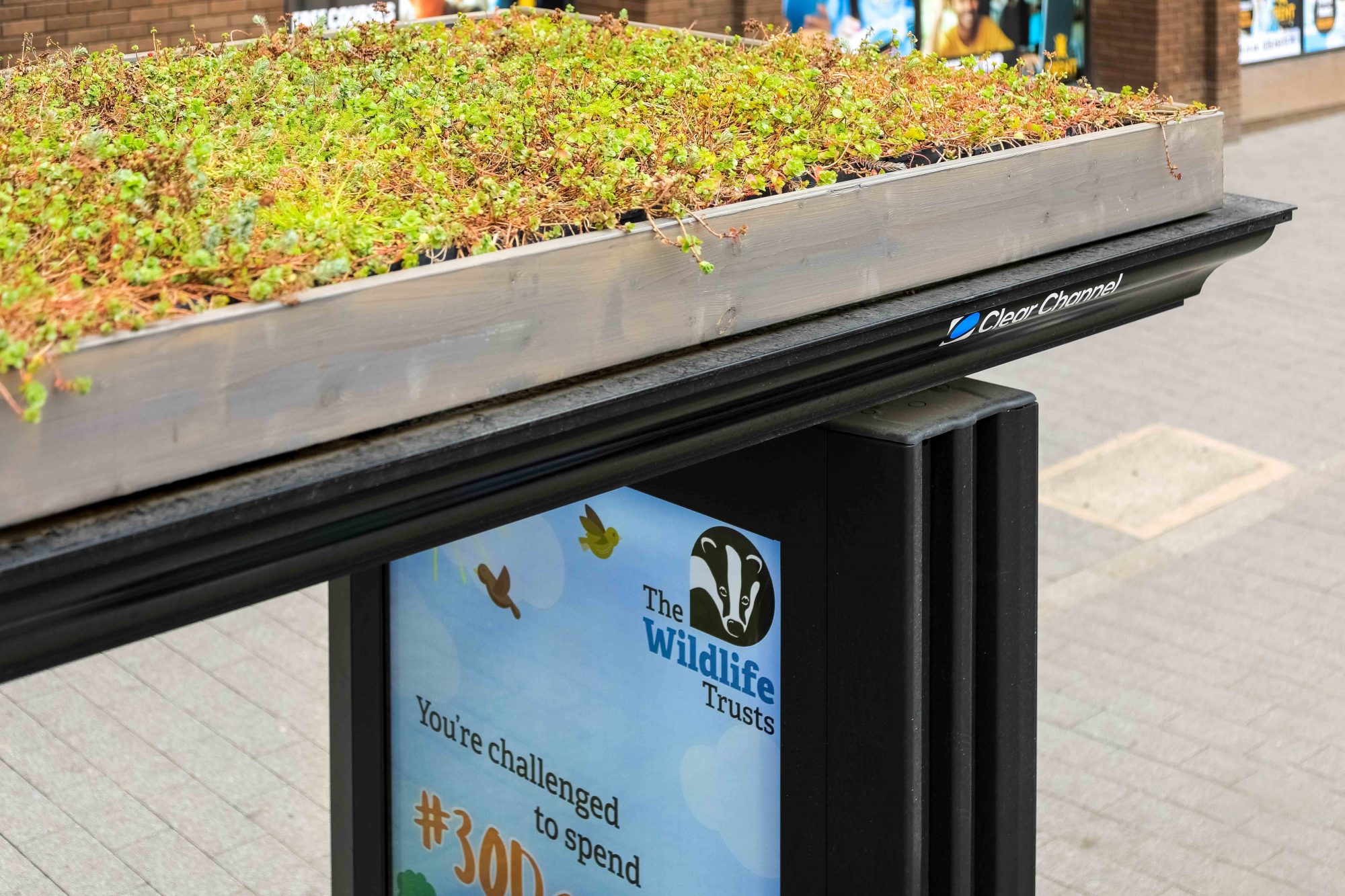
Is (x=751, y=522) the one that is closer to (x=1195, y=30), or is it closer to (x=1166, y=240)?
(x=1166, y=240)

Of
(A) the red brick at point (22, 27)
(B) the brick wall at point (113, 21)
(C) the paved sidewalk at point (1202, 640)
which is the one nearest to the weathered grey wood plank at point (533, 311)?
(C) the paved sidewalk at point (1202, 640)

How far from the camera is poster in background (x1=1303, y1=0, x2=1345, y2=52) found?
1711 centimetres

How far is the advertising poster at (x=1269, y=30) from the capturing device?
16391mm

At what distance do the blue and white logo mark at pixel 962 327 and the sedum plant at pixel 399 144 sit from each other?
324mm

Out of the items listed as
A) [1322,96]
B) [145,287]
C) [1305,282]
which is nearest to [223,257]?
[145,287]

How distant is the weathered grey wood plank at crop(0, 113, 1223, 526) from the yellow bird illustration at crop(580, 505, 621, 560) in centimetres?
80

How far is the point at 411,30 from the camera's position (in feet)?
13.6

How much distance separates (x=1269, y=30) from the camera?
1677 centimetres

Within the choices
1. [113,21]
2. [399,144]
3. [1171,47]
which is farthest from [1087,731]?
[1171,47]

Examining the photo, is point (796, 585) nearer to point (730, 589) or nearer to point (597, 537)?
A: point (730, 589)

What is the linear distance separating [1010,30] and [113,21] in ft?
32.1

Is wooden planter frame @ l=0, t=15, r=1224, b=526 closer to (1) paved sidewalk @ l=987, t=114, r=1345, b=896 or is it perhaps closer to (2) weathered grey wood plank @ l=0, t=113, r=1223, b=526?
(2) weathered grey wood plank @ l=0, t=113, r=1223, b=526

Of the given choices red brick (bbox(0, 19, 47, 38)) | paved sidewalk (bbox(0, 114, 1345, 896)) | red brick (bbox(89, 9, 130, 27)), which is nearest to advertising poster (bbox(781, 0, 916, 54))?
paved sidewalk (bbox(0, 114, 1345, 896))

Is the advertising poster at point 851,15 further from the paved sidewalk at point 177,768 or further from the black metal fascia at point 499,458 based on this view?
the black metal fascia at point 499,458
